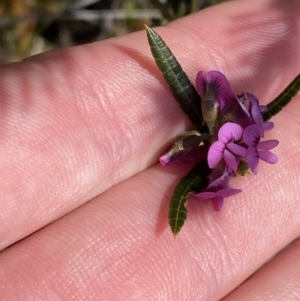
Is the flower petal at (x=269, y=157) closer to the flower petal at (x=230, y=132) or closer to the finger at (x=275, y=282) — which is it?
the flower petal at (x=230, y=132)

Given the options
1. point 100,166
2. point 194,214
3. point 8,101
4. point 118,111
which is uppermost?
point 8,101

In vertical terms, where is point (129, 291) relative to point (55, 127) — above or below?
below

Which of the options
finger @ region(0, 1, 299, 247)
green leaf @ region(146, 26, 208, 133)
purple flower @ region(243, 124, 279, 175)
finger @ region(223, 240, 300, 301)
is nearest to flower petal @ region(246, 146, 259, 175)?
purple flower @ region(243, 124, 279, 175)

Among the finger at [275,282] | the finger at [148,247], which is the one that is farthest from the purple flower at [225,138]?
the finger at [275,282]

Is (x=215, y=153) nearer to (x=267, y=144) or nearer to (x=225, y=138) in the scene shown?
(x=225, y=138)

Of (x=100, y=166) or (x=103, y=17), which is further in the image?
(x=103, y=17)

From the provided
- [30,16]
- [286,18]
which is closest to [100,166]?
[286,18]

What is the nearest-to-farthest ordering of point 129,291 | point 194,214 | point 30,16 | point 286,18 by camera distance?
point 129,291, point 194,214, point 286,18, point 30,16

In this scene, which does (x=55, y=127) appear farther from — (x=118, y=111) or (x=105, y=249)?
(x=105, y=249)
